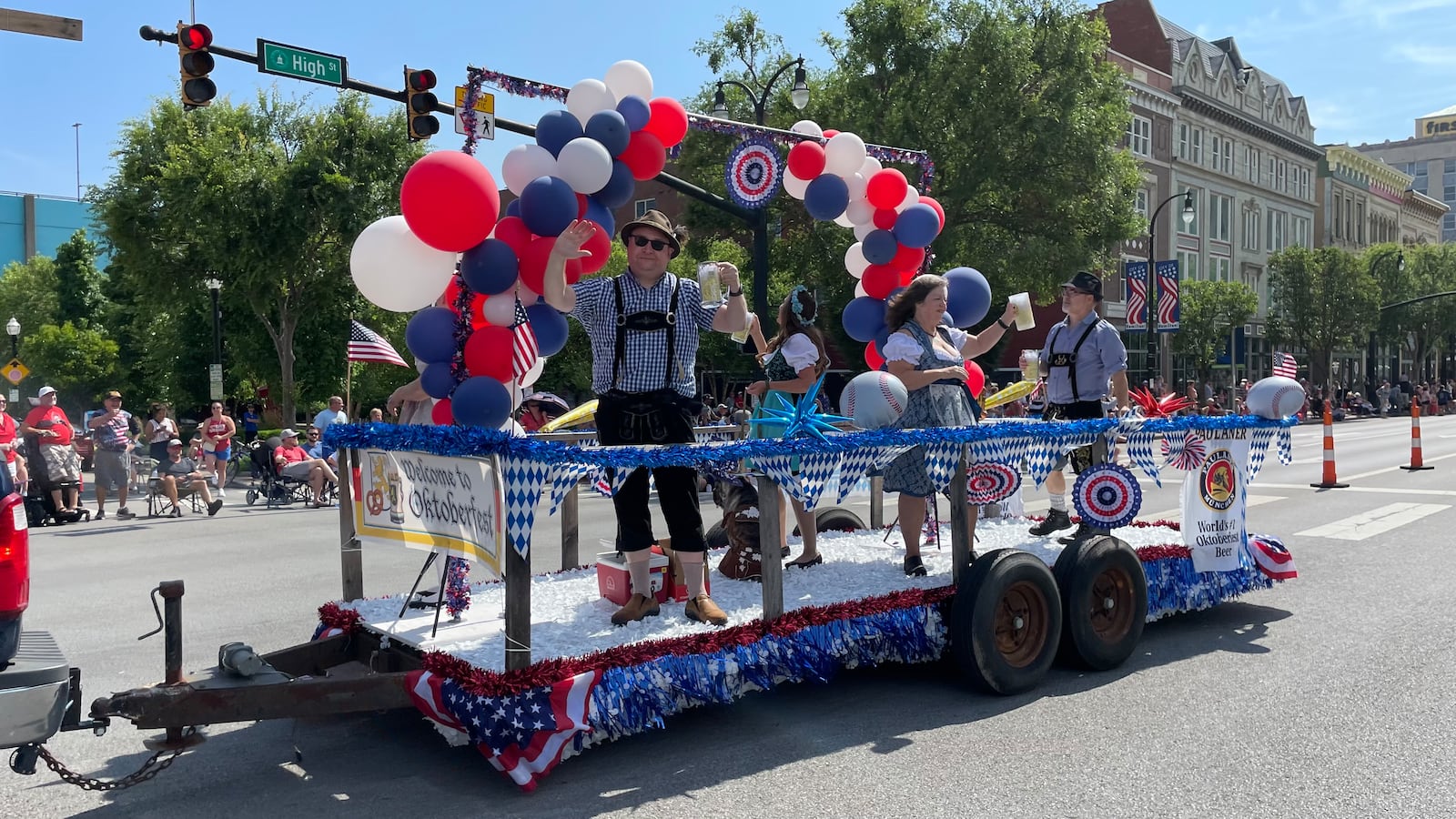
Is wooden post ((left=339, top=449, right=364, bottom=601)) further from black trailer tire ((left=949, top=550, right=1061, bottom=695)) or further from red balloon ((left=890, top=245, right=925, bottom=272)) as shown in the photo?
red balloon ((left=890, top=245, right=925, bottom=272))

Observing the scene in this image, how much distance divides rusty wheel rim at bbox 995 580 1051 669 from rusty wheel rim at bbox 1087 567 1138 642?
0.49 meters

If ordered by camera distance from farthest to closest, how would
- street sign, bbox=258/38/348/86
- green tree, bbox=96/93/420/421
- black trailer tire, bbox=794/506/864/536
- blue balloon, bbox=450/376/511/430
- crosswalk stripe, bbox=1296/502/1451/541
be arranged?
green tree, bbox=96/93/420/421, street sign, bbox=258/38/348/86, crosswalk stripe, bbox=1296/502/1451/541, black trailer tire, bbox=794/506/864/536, blue balloon, bbox=450/376/511/430

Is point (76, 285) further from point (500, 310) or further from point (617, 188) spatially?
point (500, 310)

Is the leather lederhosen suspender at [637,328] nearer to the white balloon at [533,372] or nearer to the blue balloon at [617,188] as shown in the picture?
the white balloon at [533,372]

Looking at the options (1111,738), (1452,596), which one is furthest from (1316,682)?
(1452,596)

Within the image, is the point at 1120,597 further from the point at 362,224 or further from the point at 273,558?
the point at 362,224

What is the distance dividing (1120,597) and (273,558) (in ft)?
26.2

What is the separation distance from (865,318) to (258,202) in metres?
18.0

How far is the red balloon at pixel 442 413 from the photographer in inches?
193

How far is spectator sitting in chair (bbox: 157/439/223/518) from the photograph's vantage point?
1528 centimetres

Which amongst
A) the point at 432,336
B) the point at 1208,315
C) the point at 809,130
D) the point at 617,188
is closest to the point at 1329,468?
the point at 809,130

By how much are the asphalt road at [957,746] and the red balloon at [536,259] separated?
6.94 ft

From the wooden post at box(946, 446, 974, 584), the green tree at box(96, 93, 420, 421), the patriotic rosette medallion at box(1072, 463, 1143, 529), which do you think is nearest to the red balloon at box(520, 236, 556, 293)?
the wooden post at box(946, 446, 974, 584)

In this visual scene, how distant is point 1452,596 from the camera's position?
288 inches
